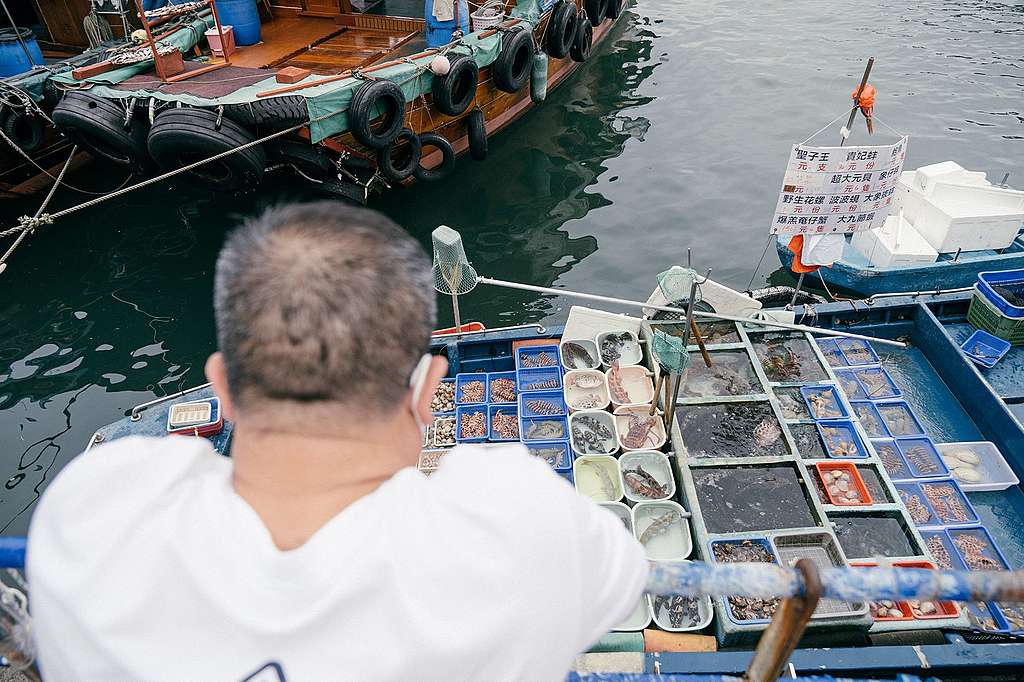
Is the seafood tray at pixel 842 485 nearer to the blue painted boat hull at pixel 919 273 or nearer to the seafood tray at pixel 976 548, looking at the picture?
the seafood tray at pixel 976 548

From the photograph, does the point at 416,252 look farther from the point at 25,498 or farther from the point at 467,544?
the point at 25,498

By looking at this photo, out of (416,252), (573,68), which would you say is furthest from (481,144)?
(416,252)

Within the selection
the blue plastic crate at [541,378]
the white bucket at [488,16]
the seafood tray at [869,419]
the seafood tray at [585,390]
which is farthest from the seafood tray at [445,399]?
the white bucket at [488,16]

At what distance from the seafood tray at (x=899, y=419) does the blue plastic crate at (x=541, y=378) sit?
9.50 ft

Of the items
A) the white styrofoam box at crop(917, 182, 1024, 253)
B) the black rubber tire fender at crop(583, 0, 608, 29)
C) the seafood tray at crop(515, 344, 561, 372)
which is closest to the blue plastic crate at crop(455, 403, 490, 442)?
the seafood tray at crop(515, 344, 561, 372)

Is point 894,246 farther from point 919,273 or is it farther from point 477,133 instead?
point 477,133

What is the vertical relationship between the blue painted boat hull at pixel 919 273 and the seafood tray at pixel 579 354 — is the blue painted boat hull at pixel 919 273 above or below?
below

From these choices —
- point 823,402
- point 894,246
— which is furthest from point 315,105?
point 894,246

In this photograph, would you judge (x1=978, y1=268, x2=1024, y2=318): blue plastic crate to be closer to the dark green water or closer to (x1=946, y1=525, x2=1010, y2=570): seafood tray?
the dark green water

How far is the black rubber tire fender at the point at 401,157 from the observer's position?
8828 millimetres

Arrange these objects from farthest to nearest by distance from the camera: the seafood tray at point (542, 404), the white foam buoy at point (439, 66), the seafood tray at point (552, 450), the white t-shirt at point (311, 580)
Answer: the white foam buoy at point (439, 66) < the seafood tray at point (542, 404) < the seafood tray at point (552, 450) < the white t-shirt at point (311, 580)

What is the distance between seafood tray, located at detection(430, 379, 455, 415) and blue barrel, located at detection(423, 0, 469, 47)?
21.0ft

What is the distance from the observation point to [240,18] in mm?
10930

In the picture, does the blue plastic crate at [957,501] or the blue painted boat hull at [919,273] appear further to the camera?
the blue painted boat hull at [919,273]
